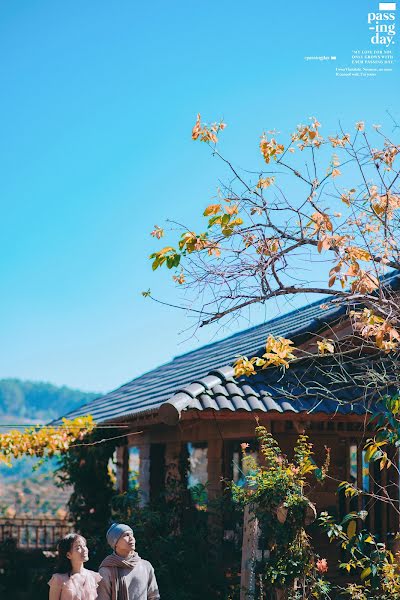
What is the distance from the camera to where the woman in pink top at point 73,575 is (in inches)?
270

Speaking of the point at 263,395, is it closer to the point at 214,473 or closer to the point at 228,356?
the point at 214,473

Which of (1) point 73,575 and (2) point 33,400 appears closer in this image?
(1) point 73,575

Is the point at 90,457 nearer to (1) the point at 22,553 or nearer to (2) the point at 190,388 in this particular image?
(1) the point at 22,553

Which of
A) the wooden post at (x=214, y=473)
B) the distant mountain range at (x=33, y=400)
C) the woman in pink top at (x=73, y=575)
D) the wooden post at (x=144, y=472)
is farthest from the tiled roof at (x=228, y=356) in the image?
the distant mountain range at (x=33, y=400)

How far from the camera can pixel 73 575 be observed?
694 centimetres

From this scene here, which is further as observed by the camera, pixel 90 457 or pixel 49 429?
pixel 90 457

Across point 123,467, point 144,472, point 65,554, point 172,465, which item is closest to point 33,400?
point 123,467

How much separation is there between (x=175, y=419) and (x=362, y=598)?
286 cm

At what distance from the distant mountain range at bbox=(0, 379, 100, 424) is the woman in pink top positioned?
127604 mm

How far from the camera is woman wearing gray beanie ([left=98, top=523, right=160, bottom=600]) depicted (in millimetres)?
6516

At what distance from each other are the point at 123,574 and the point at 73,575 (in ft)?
1.99

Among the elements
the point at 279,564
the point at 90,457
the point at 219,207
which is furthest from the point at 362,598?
the point at 90,457

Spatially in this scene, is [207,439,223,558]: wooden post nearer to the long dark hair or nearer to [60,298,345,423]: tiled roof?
[60,298,345,423]: tiled roof

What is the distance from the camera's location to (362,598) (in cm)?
787
